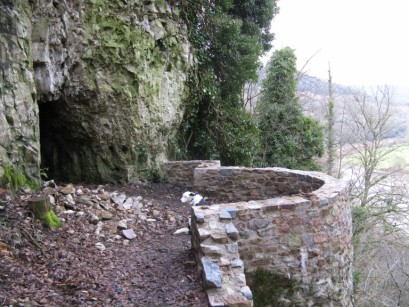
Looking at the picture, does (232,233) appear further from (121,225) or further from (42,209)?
(42,209)

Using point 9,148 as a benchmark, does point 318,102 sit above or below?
above

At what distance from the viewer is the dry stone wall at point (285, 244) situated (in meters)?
3.87

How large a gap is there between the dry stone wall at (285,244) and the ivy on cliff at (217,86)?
558cm

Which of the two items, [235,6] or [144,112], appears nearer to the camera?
[144,112]

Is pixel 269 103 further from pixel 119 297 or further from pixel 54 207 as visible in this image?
pixel 119 297

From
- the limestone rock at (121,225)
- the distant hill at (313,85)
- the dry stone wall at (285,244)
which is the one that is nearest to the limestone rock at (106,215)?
the limestone rock at (121,225)

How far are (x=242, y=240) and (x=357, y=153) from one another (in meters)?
13.0

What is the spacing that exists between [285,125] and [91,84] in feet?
26.8

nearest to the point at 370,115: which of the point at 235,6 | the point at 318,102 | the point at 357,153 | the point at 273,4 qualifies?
the point at 357,153

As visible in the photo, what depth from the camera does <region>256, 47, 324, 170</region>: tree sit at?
13.5 m

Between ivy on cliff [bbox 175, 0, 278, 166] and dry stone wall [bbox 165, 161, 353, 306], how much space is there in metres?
5.58

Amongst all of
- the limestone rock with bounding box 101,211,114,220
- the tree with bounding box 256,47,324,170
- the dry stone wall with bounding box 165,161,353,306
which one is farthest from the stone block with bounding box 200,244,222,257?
the tree with bounding box 256,47,324,170

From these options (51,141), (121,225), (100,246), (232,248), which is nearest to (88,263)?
(100,246)

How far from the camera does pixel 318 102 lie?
18.7m
